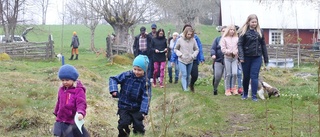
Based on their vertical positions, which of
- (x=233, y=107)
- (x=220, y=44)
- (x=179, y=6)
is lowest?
(x=233, y=107)

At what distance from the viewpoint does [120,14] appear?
35438mm

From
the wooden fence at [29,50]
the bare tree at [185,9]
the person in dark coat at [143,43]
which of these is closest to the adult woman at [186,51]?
the person in dark coat at [143,43]

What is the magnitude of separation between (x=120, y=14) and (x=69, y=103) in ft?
98.2

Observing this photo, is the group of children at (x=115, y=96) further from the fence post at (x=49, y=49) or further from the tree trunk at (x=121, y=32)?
the tree trunk at (x=121, y=32)

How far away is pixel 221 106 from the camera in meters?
9.90

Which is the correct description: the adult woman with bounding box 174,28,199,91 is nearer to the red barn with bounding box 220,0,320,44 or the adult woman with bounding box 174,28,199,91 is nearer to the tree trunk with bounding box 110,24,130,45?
the tree trunk with bounding box 110,24,130,45

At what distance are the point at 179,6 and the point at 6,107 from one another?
46.2 meters

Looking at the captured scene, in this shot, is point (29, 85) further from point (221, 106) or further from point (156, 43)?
point (221, 106)

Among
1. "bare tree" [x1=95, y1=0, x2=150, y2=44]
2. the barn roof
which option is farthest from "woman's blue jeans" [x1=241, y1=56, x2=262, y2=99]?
the barn roof

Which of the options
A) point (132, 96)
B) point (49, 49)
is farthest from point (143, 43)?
point (49, 49)

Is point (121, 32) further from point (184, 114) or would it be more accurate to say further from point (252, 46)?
point (184, 114)

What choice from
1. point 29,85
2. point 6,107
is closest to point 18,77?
point 29,85

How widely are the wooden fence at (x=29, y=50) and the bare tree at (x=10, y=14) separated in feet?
12.0

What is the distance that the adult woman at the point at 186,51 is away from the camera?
1152 centimetres
